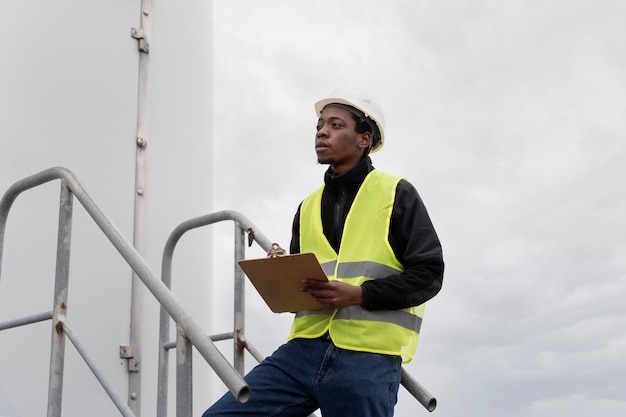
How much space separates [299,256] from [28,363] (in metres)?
1.54

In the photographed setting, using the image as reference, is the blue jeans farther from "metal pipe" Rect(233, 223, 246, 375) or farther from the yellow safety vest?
"metal pipe" Rect(233, 223, 246, 375)

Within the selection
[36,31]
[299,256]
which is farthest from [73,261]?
[299,256]

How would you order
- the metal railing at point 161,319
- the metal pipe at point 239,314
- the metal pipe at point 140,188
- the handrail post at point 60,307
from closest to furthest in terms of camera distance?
1. the metal railing at point 161,319
2. the handrail post at point 60,307
3. the metal pipe at point 239,314
4. the metal pipe at point 140,188

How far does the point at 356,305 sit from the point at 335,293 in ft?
0.29

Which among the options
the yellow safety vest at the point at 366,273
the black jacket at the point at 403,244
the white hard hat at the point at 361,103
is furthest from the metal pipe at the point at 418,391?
the white hard hat at the point at 361,103

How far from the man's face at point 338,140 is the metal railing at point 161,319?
18.8 inches

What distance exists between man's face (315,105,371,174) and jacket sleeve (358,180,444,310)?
0.26 m

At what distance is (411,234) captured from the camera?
224 cm

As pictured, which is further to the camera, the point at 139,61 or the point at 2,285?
the point at 139,61

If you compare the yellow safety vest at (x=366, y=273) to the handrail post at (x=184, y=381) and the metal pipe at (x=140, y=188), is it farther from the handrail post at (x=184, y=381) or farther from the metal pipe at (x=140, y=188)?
the metal pipe at (x=140, y=188)

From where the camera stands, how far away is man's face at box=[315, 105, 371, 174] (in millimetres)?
2475

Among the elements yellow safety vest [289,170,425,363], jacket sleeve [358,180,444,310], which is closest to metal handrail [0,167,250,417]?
yellow safety vest [289,170,425,363]

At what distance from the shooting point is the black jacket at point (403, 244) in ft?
7.16

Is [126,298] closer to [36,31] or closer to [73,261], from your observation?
[73,261]
